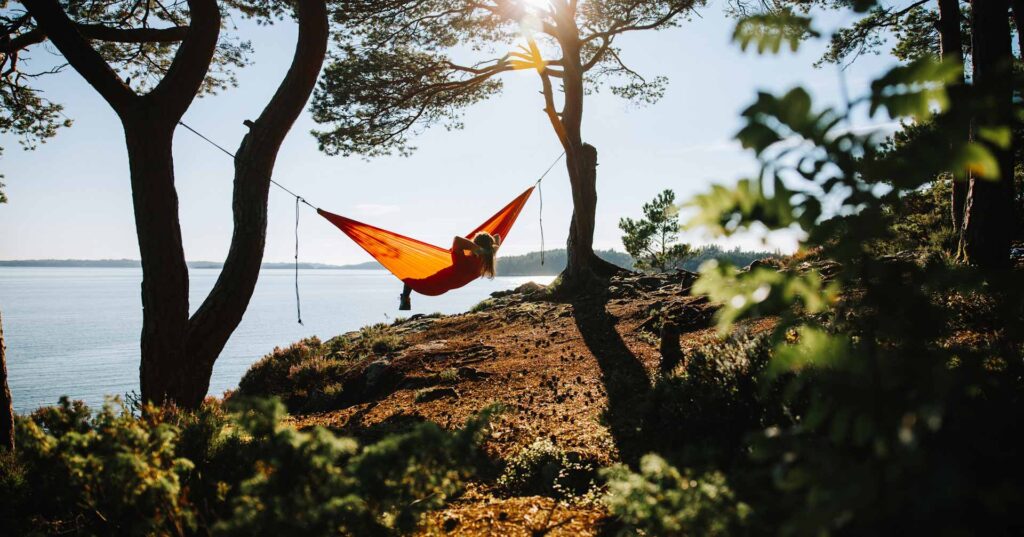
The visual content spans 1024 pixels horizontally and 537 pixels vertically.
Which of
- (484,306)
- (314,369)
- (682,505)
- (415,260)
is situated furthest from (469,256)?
(682,505)

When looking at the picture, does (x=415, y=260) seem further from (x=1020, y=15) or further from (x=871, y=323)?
(x=1020, y=15)

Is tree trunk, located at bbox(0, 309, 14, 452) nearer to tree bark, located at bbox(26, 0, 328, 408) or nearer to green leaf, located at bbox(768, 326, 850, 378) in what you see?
tree bark, located at bbox(26, 0, 328, 408)

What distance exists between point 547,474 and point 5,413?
2.83 metres

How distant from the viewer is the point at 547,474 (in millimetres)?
2465

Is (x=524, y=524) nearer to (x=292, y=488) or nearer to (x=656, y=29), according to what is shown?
(x=292, y=488)

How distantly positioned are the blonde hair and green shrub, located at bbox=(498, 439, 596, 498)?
11.1 ft

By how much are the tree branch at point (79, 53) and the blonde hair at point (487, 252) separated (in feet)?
11.6

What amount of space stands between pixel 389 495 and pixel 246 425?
0.37 meters

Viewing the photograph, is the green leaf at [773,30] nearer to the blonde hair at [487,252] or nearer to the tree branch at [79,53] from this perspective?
the tree branch at [79,53]

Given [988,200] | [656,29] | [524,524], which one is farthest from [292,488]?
[656,29]

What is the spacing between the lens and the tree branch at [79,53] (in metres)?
3.04

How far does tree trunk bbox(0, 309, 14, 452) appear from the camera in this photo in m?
2.65

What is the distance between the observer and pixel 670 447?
7.96 feet

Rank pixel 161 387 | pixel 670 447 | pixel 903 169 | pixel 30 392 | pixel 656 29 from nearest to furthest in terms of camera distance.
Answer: pixel 903 169 → pixel 670 447 → pixel 161 387 → pixel 656 29 → pixel 30 392
